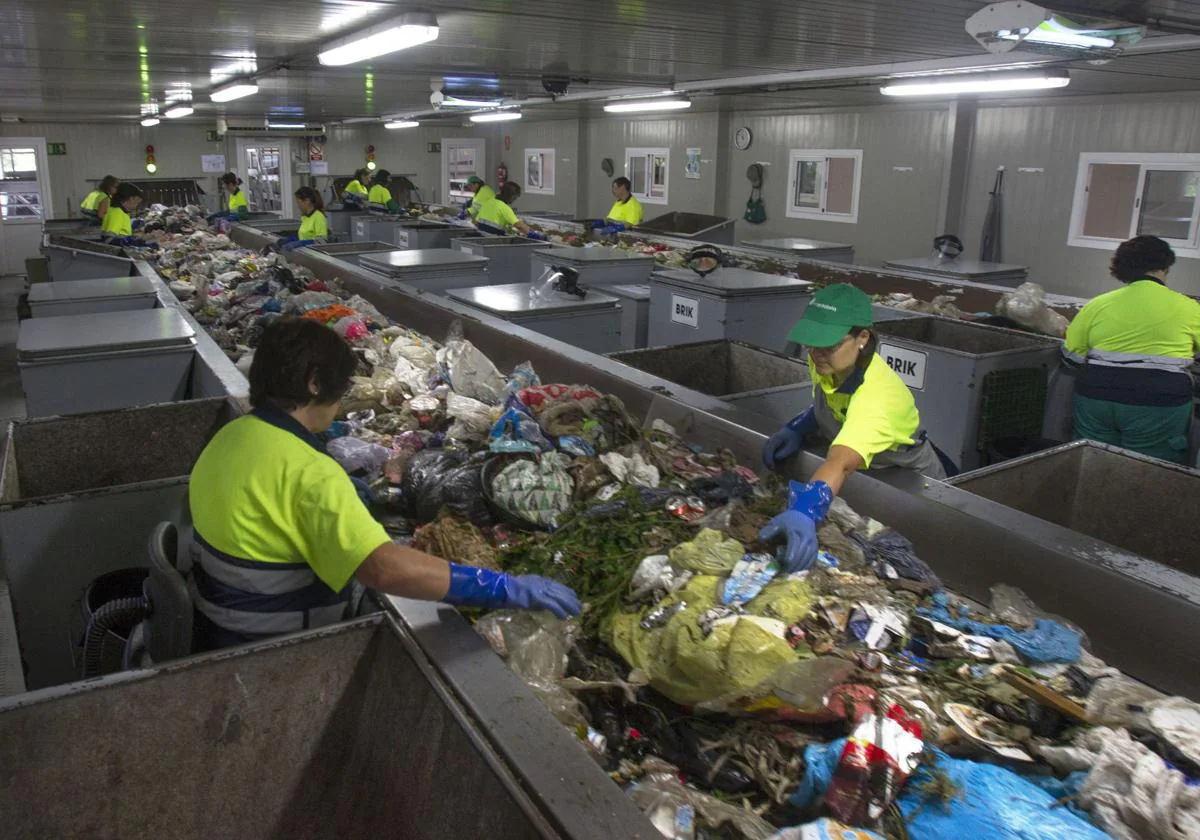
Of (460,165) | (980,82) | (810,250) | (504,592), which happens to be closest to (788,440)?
(504,592)

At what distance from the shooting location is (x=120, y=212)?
9.74 meters

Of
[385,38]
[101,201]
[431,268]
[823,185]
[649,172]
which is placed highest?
Result: [385,38]

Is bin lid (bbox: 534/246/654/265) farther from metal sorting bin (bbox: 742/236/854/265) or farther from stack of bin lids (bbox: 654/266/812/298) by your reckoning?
metal sorting bin (bbox: 742/236/854/265)

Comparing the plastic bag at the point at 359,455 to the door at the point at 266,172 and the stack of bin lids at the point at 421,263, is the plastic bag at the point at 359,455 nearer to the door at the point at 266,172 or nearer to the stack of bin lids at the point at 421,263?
the stack of bin lids at the point at 421,263

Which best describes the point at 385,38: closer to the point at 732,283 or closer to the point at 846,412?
the point at 732,283

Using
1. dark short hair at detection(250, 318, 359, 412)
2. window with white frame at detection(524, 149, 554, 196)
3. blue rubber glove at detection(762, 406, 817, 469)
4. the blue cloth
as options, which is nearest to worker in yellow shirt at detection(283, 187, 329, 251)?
blue rubber glove at detection(762, 406, 817, 469)

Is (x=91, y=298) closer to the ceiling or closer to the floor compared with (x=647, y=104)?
closer to the floor

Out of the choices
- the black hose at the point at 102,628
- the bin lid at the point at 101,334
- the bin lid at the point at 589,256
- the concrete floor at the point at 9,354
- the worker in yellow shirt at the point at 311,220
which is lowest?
the concrete floor at the point at 9,354

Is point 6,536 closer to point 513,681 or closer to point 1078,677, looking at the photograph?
point 513,681

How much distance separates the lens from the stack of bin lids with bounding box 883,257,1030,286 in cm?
711

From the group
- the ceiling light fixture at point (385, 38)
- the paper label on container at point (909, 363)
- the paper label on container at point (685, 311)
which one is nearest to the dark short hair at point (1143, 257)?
the paper label on container at point (909, 363)

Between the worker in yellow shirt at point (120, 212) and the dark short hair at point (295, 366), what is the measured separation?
909cm

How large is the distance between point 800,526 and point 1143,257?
3.16m

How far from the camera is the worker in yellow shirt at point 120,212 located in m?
9.56
